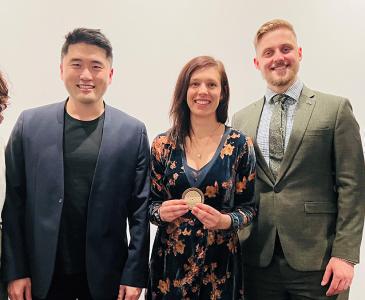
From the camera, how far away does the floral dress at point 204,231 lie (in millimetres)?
1682

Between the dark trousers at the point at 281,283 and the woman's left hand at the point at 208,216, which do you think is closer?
the woman's left hand at the point at 208,216

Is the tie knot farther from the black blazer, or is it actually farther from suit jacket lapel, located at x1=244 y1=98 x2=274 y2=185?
the black blazer

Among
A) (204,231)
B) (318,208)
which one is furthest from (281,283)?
(204,231)

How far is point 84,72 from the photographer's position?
70.5 inches

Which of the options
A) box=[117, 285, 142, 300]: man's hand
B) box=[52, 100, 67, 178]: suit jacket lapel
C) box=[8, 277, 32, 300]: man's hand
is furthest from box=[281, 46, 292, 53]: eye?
box=[8, 277, 32, 300]: man's hand

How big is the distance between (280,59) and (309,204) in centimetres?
72

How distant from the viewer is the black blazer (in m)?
1.72

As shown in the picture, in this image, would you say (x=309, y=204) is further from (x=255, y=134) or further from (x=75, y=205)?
(x=75, y=205)

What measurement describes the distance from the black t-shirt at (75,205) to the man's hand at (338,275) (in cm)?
110

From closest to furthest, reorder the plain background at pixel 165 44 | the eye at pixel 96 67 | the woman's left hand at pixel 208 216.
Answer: the woman's left hand at pixel 208 216
the eye at pixel 96 67
the plain background at pixel 165 44

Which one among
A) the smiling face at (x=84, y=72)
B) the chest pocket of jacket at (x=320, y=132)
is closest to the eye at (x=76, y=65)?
the smiling face at (x=84, y=72)

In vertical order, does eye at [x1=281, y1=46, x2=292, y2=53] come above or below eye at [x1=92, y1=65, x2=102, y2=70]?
above

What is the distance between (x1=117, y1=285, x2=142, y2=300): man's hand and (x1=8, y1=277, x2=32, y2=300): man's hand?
1.30 ft

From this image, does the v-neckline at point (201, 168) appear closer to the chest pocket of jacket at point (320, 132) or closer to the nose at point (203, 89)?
the nose at point (203, 89)
